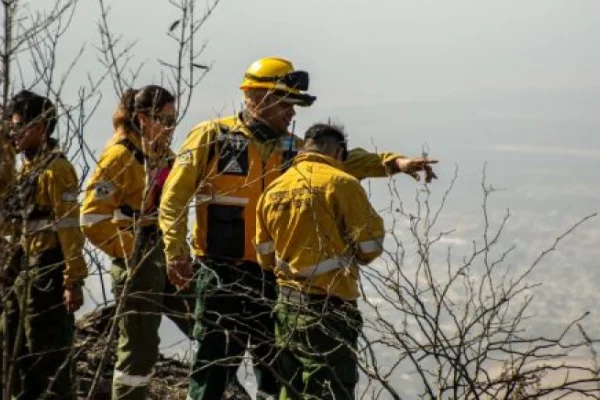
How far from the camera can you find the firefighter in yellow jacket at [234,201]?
190 inches

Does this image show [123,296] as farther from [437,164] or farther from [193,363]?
[437,164]

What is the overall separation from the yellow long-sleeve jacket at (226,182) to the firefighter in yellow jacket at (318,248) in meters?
0.24

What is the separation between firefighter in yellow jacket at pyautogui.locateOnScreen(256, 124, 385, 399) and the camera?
175 inches

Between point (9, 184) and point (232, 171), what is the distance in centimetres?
225

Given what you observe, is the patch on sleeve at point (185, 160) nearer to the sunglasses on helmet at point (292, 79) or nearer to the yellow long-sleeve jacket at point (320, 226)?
the yellow long-sleeve jacket at point (320, 226)

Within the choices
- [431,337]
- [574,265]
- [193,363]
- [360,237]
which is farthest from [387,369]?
[574,265]

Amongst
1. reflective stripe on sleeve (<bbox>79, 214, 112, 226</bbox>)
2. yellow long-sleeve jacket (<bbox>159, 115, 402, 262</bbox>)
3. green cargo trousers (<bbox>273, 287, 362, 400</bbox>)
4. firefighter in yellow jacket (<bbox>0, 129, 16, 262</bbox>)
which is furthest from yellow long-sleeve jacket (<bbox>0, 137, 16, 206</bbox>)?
reflective stripe on sleeve (<bbox>79, 214, 112, 226</bbox>)

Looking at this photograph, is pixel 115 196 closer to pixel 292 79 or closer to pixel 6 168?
pixel 292 79

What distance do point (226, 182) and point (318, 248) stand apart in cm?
68

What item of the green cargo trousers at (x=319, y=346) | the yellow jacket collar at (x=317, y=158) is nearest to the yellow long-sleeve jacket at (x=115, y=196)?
the yellow jacket collar at (x=317, y=158)

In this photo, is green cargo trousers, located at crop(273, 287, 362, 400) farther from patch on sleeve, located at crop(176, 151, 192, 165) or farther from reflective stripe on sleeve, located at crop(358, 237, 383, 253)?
patch on sleeve, located at crop(176, 151, 192, 165)

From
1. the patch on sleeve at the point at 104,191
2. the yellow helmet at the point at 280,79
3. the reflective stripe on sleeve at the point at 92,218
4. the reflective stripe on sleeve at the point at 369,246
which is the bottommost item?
the reflective stripe on sleeve at the point at 369,246

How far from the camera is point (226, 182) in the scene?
4.91 metres

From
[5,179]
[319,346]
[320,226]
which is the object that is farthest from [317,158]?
[5,179]
